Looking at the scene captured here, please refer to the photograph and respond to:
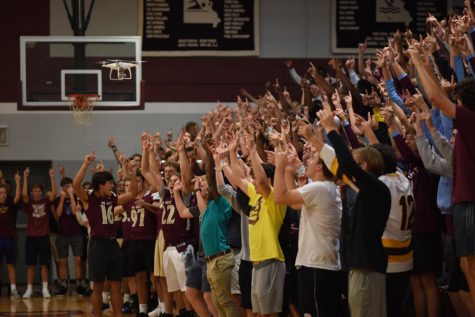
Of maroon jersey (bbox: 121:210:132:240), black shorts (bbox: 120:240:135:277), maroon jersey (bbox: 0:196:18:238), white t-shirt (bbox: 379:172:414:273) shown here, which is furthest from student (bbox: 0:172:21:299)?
white t-shirt (bbox: 379:172:414:273)

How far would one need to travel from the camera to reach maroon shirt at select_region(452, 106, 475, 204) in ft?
20.0

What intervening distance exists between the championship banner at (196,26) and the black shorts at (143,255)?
6.22 metres

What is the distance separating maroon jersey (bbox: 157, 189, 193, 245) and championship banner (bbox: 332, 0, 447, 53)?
7786 mm

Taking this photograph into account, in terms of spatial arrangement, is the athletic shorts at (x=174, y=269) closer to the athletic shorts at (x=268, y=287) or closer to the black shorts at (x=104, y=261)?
the black shorts at (x=104, y=261)

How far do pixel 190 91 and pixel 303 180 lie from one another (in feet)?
31.6

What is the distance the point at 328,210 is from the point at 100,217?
5057 millimetres

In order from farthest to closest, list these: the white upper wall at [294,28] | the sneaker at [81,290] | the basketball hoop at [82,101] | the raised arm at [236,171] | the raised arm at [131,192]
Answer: the white upper wall at [294,28] < the sneaker at [81,290] < the basketball hoop at [82,101] < the raised arm at [131,192] < the raised arm at [236,171]

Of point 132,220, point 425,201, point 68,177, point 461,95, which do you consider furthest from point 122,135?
point 461,95

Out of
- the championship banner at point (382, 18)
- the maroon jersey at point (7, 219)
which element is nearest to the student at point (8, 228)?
the maroon jersey at point (7, 219)

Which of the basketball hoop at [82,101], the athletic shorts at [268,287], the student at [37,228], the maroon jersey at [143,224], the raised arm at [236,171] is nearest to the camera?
the athletic shorts at [268,287]

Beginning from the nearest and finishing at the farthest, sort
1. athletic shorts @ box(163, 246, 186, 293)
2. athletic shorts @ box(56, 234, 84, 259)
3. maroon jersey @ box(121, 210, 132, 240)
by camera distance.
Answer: athletic shorts @ box(163, 246, 186, 293), maroon jersey @ box(121, 210, 132, 240), athletic shorts @ box(56, 234, 84, 259)

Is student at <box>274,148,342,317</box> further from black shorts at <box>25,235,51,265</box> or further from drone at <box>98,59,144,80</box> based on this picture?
black shorts at <box>25,235,51,265</box>

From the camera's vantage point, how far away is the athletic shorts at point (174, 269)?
10.7 meters

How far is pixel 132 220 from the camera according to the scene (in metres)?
12.4
